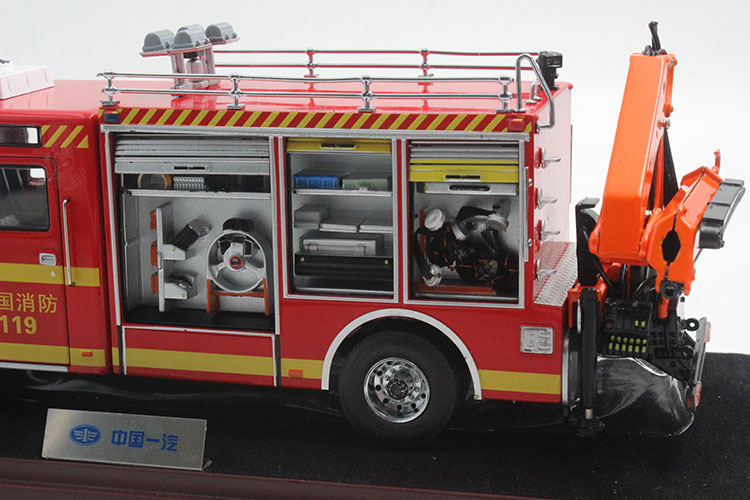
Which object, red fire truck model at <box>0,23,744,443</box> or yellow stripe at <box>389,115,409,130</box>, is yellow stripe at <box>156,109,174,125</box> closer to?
red fire truck model at <box>0,23,744,443</box>

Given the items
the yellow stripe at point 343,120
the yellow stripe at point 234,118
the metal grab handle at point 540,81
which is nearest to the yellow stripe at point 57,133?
the yellow stripe at point 234,118

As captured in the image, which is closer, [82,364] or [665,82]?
[665,82]

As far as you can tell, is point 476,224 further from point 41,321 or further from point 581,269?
point 41,321

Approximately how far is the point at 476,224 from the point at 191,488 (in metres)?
2.56

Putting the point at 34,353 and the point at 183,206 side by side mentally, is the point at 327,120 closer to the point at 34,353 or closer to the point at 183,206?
the point at 183,206

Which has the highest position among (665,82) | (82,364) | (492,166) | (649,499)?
(665,82)

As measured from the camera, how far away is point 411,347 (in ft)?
24.9

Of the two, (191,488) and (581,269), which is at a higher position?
(581,269)

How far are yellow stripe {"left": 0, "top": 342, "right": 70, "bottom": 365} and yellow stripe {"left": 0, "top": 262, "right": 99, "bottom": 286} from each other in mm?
496

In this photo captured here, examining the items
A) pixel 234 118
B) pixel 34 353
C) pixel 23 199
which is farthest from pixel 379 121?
pixel 34 353

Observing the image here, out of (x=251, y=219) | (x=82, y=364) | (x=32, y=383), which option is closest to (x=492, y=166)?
(x=251, y=219)

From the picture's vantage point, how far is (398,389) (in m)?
7.76

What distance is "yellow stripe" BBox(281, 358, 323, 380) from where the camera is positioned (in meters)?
7.78

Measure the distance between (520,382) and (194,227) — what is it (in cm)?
259
